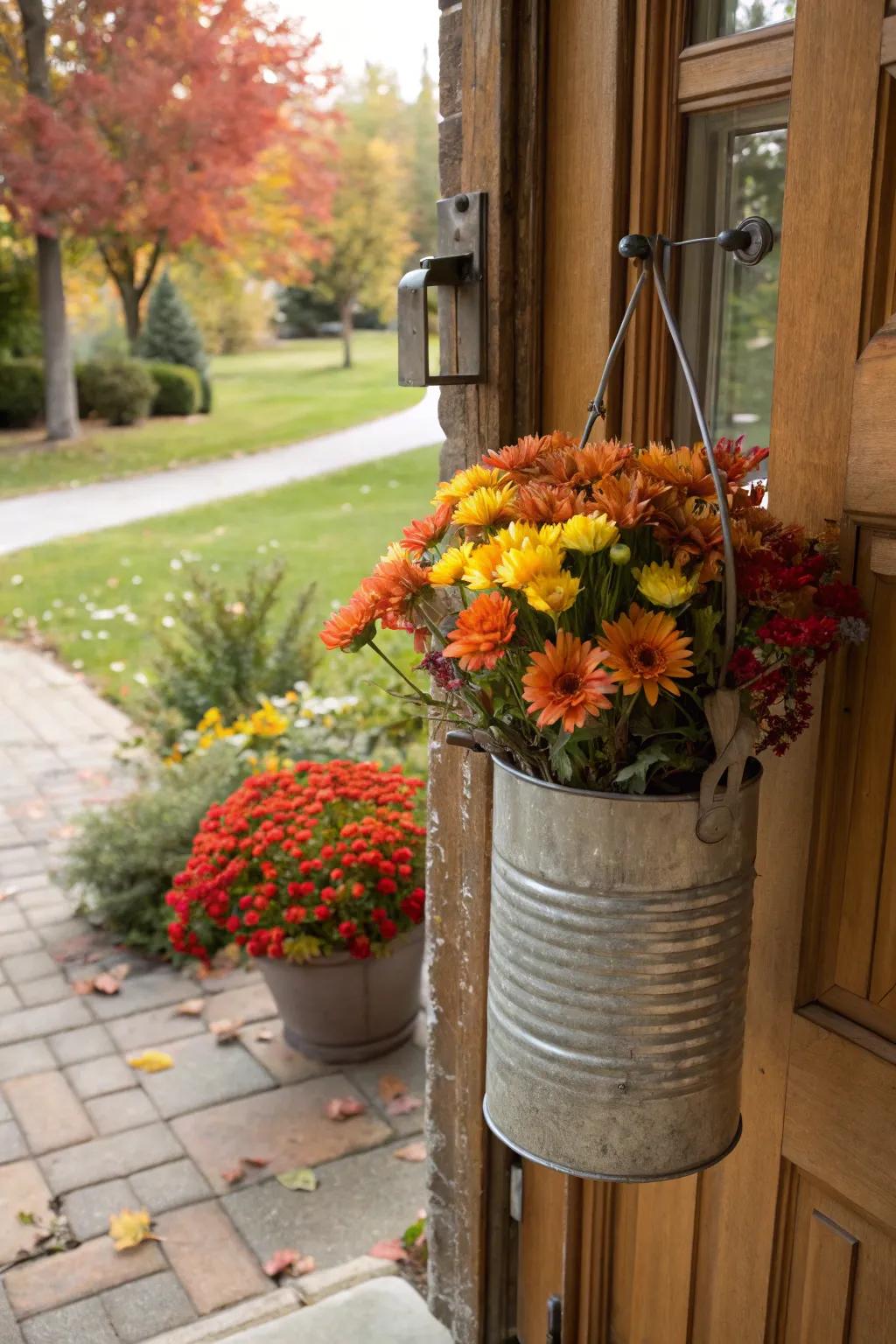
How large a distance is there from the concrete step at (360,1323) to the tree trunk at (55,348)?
13.8 metres

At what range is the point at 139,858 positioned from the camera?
388cm

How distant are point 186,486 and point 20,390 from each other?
4156 mm

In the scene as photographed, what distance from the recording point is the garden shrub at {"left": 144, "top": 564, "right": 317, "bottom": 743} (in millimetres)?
4832

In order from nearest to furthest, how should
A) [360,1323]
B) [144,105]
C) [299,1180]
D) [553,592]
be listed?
[553,592] → [360,1323] → [299,1180] → [144,105]

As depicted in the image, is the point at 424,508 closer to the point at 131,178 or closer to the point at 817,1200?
the point at 131,178

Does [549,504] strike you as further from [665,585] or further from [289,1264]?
[289,1264]

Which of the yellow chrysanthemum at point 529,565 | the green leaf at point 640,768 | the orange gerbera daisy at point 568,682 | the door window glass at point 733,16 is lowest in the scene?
the green leaf at point 640,768

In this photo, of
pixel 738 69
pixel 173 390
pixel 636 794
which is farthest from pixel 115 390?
pixel 636 794

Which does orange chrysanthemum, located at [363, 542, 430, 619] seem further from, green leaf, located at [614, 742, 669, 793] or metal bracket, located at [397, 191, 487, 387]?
metal bracket, located at [397, 191, 487, 387]

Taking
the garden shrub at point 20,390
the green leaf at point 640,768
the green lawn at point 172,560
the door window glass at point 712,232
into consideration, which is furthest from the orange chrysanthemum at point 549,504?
the garden shrub at point 20,390

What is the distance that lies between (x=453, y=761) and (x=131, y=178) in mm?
14035

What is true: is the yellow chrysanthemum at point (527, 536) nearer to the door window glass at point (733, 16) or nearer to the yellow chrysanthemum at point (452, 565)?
the yellow chrysanthemum at point (452, 565)

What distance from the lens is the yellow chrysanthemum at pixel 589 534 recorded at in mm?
1065

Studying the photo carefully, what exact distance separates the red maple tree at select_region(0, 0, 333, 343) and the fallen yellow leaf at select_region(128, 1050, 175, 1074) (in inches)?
492
